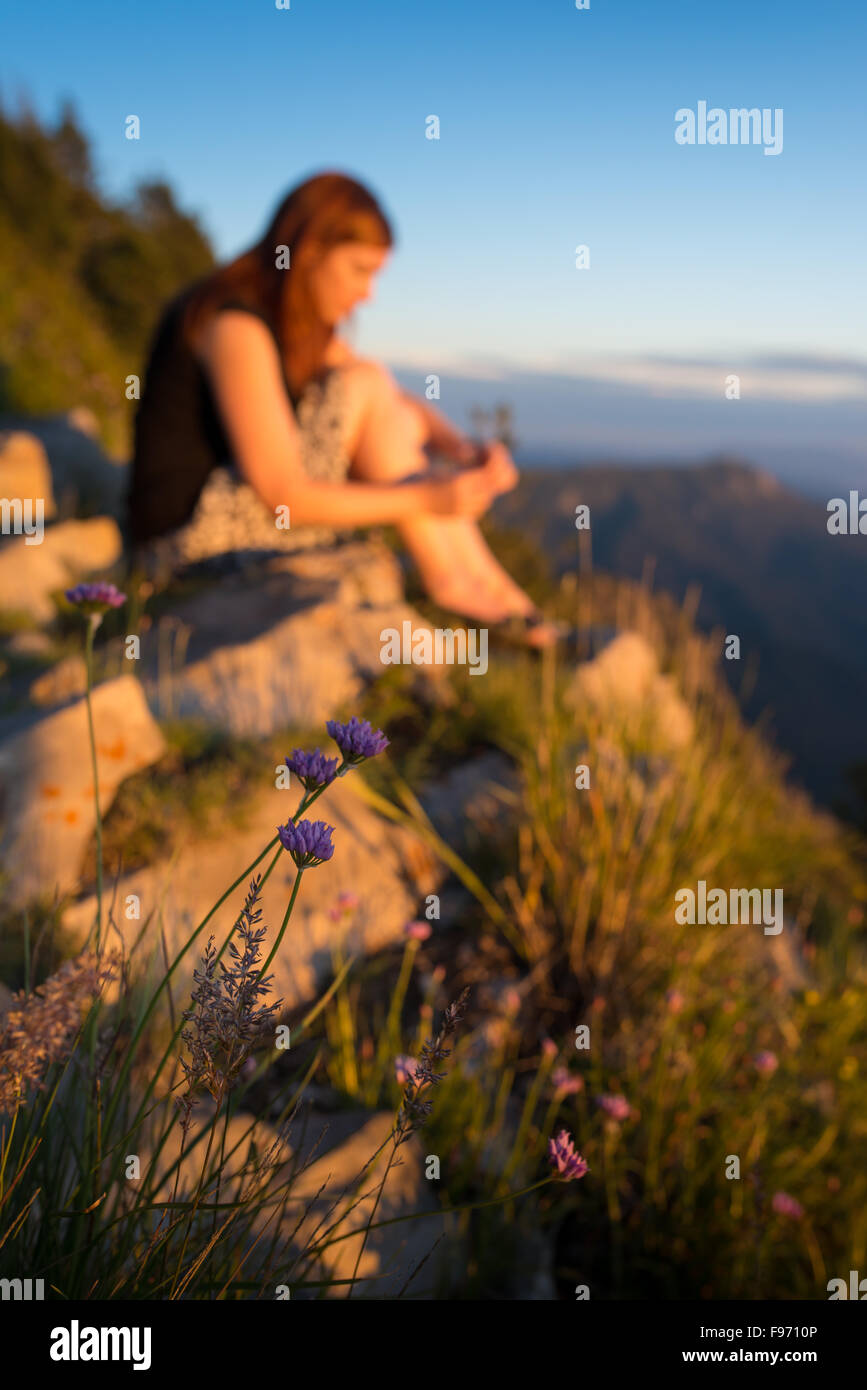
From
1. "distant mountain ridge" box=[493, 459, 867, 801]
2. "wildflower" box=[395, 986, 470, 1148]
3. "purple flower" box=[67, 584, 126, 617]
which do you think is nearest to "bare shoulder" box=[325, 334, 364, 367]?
"purple flower" box=[67, 584, 126, 617]

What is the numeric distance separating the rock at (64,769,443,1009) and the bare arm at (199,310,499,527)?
63.0 inches

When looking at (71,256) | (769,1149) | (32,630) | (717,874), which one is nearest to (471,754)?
(717,874)

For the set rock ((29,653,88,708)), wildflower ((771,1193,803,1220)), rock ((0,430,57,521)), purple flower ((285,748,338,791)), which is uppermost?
rock ((0,430,57,521))

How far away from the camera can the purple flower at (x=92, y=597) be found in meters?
1.22

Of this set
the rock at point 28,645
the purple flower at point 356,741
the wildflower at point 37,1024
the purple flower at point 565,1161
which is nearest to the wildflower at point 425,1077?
the purple flower at point 565,1161

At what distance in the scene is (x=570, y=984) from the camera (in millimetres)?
2547

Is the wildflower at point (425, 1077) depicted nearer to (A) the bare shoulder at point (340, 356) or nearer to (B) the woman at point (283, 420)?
(B) the woman at point (283, 420)

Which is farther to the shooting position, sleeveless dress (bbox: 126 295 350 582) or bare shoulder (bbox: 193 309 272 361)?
sleeveless dress (bbox: 126 295 350 582)

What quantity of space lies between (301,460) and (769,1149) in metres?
3.47

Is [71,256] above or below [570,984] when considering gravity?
above

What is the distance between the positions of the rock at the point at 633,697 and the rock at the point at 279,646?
2.45 ft

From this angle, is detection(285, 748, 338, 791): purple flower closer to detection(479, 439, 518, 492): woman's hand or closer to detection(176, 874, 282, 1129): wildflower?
detection(176, 874, 282, 1129): wildflower

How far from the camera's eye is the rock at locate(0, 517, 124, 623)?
449 centimetres
